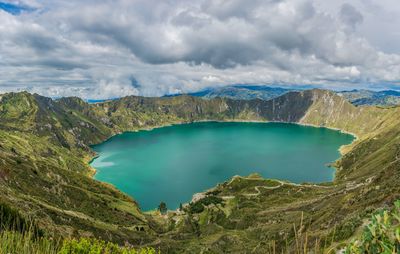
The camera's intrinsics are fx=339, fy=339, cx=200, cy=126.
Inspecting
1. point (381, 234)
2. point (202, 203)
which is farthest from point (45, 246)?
point (202, 203)

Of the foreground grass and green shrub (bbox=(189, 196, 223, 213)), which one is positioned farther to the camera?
green shrub (bbox=(189, 196, 223, 213))

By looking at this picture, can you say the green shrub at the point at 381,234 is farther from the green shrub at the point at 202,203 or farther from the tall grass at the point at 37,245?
the green shrub at the point at 202,203

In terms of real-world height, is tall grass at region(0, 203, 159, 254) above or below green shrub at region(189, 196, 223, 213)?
above

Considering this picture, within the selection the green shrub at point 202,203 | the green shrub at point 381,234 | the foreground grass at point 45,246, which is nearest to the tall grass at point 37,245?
the foreground grass at point 45,246

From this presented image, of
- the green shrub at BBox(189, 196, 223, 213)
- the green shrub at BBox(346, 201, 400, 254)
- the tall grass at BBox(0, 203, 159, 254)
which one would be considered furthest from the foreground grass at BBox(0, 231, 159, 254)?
the green shrub at BBox(189, 196, 223, 213)

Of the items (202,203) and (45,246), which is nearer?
(45,246)

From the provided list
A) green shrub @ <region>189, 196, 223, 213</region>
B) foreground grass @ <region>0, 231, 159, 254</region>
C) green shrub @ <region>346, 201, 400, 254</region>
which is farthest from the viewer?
green shrub @ <region>189, 196, 223, 213</region>

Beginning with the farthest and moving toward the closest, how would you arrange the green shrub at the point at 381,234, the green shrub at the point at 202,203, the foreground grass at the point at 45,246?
the green shrub at the point at 202,203
the foreground grass at the point at 45,246
the green shrub at the point at 381,234

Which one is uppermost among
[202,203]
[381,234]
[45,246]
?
[381,234]

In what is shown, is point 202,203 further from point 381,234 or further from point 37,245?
point 381,234

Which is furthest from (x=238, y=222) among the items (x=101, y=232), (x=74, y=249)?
(x=74, y=249)

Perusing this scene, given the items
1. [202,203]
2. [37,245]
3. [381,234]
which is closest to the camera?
[381,234]

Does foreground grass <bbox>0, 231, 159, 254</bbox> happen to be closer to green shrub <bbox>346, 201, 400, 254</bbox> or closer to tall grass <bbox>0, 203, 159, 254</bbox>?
tall grass <bbox>0, 203, 159, 254</bbox>

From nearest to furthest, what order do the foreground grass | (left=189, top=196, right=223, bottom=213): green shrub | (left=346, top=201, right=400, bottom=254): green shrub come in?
(left=346, top=201, right=400, bottom=254): green shrub → the foreground grass → (left=189, top=196, right=223, bottom=213): green shrub
